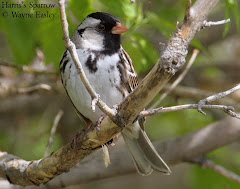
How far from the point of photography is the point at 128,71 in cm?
251

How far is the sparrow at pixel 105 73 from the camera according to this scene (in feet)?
8.09

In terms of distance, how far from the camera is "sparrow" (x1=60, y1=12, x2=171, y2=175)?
8.09 feet

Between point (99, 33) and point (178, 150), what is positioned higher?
point (99, 33)

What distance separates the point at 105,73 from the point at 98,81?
0.17 ft

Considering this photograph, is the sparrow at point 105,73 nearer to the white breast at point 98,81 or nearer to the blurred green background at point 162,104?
the white breast at point 98,81

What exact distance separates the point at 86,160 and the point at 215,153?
1114 mm

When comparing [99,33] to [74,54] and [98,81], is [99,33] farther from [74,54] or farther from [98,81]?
[74,54]

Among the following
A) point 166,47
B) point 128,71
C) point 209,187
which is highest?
point 166,47

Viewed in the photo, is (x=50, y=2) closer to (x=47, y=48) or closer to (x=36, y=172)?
(x=47, y=48)

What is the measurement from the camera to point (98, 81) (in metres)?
2.45

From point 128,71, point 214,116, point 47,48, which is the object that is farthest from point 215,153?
point 47,48

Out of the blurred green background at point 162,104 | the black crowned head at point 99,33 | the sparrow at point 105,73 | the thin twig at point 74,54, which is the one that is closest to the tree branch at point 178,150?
the sparrow at point 105,73

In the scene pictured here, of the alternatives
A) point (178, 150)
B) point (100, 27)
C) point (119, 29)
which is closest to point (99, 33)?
point (100, 27)

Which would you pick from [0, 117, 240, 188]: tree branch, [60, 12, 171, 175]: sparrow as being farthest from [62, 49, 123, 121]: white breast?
[0, 117, 240, 188]: tree branch
